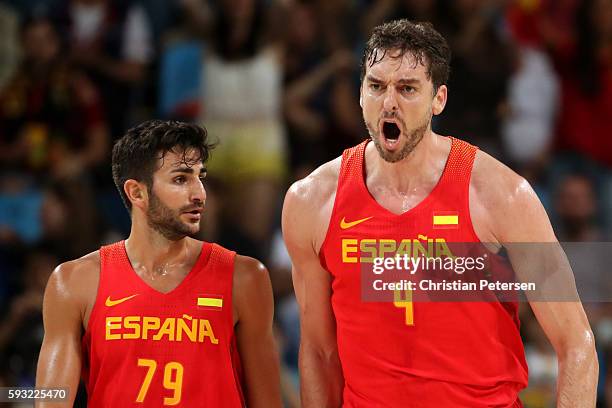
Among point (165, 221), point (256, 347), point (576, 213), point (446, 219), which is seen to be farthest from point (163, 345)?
point (576, 213)

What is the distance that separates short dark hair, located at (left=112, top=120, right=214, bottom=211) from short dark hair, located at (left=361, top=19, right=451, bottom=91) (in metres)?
0.77

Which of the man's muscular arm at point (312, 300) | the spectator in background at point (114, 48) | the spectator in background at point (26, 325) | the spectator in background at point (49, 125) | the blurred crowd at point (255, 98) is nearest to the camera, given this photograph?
the man's muscular arm at point (312, 300)

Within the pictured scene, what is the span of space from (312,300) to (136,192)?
2.89 ft

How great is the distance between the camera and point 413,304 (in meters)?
4.27

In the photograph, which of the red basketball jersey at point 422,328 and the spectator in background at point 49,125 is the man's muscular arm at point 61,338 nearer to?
the red basketball jersey at point 422,328

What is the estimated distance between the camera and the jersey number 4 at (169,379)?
4230 mm

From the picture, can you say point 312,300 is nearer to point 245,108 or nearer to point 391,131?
point 391,131

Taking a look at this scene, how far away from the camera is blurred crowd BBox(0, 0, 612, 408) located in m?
7.63

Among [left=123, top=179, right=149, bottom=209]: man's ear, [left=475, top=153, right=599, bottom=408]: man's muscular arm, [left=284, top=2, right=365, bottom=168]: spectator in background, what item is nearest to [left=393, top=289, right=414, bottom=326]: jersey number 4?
[left=475, top=153, right=599, bottom=408]: man's muscular arm

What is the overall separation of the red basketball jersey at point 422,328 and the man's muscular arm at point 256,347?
12.4 inches

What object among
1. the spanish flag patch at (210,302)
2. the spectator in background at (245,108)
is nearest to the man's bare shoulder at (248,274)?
the spanish flag patch at (210,302)

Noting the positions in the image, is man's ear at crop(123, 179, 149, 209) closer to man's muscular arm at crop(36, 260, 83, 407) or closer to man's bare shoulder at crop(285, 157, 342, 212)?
man's muscular arm at crop(36, 260, 83, 407)

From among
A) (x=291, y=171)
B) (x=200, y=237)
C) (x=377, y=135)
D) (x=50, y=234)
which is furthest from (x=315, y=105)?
(x=377, y=135)

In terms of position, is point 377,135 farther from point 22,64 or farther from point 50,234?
point 22,64
